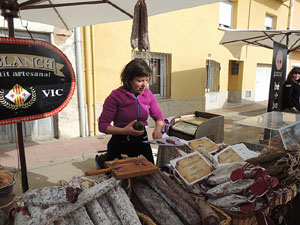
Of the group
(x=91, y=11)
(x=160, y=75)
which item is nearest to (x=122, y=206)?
(x=91, y=11)

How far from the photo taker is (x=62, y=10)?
352cm

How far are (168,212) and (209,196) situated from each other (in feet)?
1.32

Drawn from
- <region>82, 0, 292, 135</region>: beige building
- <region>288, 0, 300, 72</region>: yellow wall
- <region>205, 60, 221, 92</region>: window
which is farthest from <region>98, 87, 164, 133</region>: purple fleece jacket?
<region>288, 0, 300, 72</region>: yellow wall

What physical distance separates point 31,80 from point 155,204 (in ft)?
5.27

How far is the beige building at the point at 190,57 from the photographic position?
21.8ft

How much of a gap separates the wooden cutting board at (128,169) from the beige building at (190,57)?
17.2 feet

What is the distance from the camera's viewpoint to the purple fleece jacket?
7.01 ft

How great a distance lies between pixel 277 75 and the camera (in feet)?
16.6

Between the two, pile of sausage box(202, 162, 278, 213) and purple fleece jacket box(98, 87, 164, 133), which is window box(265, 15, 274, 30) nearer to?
purple fleece jacket box(98, 87, 164, 133)

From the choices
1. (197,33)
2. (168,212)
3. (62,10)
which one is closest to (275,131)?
(168,212)

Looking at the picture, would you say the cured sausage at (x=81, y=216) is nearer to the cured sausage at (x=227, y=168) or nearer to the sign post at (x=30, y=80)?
the cured sausage at (x=227, y=168)

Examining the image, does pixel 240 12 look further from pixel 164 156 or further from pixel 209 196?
pixel 209 196

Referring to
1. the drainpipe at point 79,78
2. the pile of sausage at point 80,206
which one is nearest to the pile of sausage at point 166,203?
the pile of sausage at point 80,206

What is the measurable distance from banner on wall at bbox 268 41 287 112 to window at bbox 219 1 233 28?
616 cm
